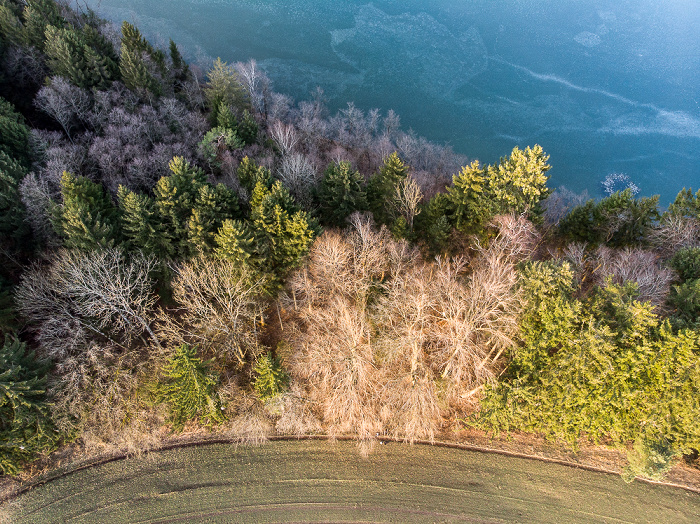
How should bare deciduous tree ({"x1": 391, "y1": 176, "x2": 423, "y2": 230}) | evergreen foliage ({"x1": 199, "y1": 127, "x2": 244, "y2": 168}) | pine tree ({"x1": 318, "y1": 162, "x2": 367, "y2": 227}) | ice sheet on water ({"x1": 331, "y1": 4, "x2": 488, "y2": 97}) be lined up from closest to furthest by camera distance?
bare deciduous tree ({"x1": 391, "y1": 176, "x2": 423, "y2": 230}), pine tree ({"x1": 318, "y1": 162, "x2": 367, "y2": 227}), evergreen foliage ({"x1": 199, "y1": 127, "x2": 244, "y2": 168}), ice sheet on water ({"x1": 331, "y1": 4, "x2": 488, "y2": 97})

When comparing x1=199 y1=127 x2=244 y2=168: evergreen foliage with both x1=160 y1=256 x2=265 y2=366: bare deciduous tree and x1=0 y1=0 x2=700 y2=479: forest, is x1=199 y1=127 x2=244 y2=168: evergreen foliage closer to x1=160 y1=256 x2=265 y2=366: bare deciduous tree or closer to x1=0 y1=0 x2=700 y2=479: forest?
x1=0 y1=0 x2=700 y2=479: forest

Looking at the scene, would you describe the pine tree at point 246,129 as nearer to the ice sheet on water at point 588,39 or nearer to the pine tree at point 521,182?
the pine tree at point 521,182

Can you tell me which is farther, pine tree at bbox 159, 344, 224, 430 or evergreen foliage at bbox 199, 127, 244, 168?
evergreen foliage at bbox 199, 127, 244, 168

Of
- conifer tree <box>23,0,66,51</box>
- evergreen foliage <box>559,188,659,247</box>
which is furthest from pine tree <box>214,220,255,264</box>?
conifer tree <box>23,0,66,51</box>

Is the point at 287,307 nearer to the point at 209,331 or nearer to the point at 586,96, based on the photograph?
the point at 209,331

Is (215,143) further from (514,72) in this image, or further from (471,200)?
(514,72)

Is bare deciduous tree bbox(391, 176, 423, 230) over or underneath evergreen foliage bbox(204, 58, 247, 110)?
underneath

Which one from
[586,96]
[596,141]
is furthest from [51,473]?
[586,96]
